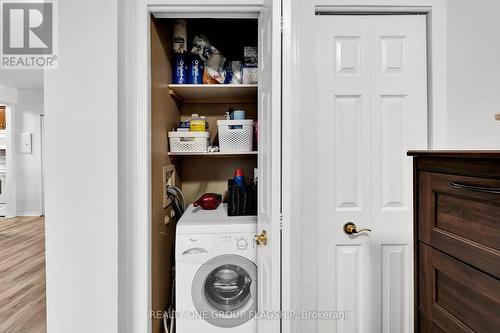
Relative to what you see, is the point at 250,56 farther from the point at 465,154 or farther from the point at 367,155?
the point at 465,154

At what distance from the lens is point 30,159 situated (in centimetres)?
544

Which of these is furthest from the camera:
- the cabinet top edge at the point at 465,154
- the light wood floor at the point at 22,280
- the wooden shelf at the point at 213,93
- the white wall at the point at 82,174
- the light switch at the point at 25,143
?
the light switch at the point at 25,143

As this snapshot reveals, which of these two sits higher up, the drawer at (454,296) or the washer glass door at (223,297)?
the drawer at (454,296)

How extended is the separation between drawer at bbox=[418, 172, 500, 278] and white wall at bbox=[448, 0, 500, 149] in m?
0.71

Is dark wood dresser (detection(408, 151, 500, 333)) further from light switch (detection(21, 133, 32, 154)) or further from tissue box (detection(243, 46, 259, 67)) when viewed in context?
light switch (detection(21, 133, 32, 154))

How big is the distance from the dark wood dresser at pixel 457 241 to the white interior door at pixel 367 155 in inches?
21.4

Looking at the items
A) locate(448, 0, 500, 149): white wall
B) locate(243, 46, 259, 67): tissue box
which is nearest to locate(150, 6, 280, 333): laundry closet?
locate(243, 46, 259, 67): tissue box

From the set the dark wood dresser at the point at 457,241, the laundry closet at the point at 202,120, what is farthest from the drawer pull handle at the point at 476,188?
the laundry closet at the point at 202,120

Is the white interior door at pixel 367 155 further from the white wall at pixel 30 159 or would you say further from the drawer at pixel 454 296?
the white wall at pixel 30 159

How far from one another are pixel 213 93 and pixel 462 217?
169 centimetres

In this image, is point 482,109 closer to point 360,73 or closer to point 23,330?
point 360,73

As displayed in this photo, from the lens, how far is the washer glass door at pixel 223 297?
1571 millimetres

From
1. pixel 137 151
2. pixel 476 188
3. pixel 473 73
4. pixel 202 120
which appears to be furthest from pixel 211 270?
pixel 473 73

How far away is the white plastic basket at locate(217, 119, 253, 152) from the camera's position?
1.81 metres
